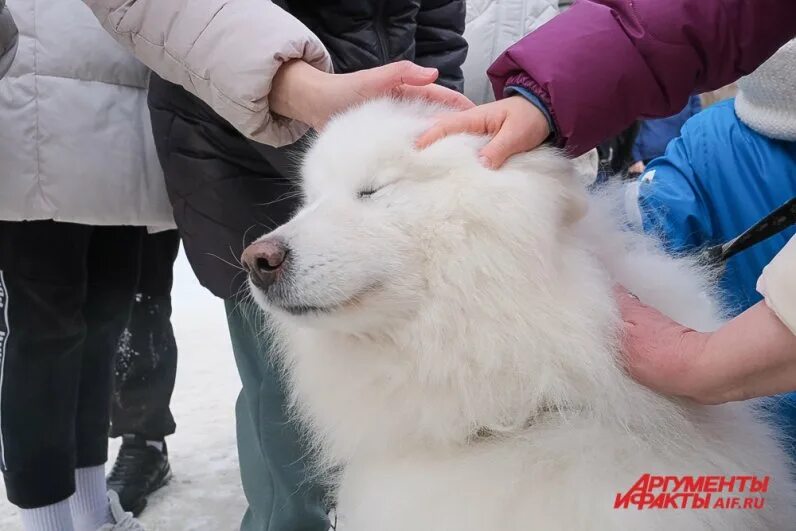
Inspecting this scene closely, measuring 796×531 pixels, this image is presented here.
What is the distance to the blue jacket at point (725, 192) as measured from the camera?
1393 mm

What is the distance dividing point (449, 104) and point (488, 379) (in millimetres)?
459

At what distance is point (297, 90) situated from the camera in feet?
3.83

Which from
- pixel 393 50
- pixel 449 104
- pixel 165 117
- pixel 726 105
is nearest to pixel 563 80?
pixel 449 104

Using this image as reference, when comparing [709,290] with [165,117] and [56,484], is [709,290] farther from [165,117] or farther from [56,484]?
[56,484]

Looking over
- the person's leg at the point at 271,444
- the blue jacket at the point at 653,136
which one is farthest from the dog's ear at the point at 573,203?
the blue jacket at the point at 653,136

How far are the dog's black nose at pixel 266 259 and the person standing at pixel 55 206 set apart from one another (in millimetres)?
657

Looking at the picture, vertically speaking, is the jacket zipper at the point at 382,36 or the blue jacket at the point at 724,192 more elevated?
the jacket zipper at the point at 382,36

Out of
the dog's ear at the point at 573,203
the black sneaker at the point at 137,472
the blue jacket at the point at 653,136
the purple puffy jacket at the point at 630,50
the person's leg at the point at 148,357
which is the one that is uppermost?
the purple puffy jacket at the point at 630,50

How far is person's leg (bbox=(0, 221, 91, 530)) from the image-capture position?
155cm

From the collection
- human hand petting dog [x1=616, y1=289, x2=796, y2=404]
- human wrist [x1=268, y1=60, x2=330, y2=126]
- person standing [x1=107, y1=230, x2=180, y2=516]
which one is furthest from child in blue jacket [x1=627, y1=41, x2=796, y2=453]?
person standing [x1=107, y1=230, x2=180, y2=516]

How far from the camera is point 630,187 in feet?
4.57

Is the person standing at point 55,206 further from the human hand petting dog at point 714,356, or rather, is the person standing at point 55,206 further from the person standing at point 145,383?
the human hand petting dog at point 714,356

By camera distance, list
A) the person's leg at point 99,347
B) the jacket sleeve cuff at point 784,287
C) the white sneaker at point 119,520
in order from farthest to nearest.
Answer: the white sneaker at point 119,520 < the person's leg at point 99,347 < the jacket sleeve cuff at point 784,287

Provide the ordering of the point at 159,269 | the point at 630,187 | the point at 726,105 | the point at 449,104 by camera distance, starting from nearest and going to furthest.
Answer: the point at 449,104, the point at 630,187, the point at 726,105, the point at 159,269
